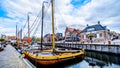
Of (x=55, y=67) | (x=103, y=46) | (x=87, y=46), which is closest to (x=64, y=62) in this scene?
(x=55, y=67)

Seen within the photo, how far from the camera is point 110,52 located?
2608 centimetres

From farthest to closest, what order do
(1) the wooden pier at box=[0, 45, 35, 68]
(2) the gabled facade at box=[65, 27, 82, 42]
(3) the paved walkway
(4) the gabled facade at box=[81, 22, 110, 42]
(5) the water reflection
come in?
(2) the gabled facade at box=[65, 27, 82, 42], (4) the gabled facade at box=[81, 22, 110, 42], (5) the water reflection, (3) the paved walkway, (1) the wooden pier at box=[0, 45, 35, 68]

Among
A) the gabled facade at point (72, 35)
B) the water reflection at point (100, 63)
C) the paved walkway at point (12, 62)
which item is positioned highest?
the gabled facade at point (72, 35)

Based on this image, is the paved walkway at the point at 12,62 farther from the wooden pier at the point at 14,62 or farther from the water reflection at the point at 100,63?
the water reflection at the point at 100,63

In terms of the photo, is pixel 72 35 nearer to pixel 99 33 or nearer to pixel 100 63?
pixel 99 33

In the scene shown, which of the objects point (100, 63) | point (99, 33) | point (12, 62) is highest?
point (99, 33)

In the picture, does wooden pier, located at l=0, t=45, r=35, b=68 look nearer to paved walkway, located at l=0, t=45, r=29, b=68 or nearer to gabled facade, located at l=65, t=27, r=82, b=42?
paved walkway, located at l=0, t=45, r=29, b=68

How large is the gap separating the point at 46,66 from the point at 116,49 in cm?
1601

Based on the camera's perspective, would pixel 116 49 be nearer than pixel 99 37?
Yes

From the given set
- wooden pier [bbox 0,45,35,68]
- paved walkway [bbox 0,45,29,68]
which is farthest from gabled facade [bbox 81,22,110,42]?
wooden pier [bbox 0,45,35,68]

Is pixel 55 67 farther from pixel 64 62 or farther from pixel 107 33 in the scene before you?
pixel 107 33

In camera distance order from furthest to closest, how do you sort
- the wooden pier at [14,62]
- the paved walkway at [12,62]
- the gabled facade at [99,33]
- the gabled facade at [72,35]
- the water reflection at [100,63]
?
the gabled facade at [72,35]
the gabled facade at [99,33]
the water reflection at [100,63]
the paved walkway at [12,62]
the wooden pier at [14,62]

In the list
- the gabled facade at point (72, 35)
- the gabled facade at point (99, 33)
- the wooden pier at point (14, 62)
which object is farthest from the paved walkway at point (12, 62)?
the gabled facade at point (72, 35)

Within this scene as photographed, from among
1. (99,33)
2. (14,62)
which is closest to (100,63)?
(14,62)
